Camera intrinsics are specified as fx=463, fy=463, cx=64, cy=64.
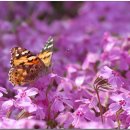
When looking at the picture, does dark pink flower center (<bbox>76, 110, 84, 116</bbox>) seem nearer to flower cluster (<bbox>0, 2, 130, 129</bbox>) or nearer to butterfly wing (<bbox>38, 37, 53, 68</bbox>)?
flower cluster (<bbox>0, 2, 130, 129</bbox>)

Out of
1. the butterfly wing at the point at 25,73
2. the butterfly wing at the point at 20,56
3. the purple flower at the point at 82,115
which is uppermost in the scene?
the butterfly wing at the point at 20,56

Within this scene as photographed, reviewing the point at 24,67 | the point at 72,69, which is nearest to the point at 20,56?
the point at 24,67

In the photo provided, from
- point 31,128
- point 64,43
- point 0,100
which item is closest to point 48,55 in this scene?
point 0,100

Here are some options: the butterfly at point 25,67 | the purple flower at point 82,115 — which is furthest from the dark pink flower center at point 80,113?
the butterfly at point 25,67

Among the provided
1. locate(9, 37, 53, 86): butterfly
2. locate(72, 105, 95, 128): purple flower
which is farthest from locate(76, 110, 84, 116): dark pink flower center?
locate(9, 37, 53, 86): butterfly

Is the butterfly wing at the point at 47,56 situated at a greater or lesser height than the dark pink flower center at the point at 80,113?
greater

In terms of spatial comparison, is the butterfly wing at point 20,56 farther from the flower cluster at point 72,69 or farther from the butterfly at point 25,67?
the flower cluster at point 72,69

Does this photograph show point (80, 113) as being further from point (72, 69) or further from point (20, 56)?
point (72, 69)
